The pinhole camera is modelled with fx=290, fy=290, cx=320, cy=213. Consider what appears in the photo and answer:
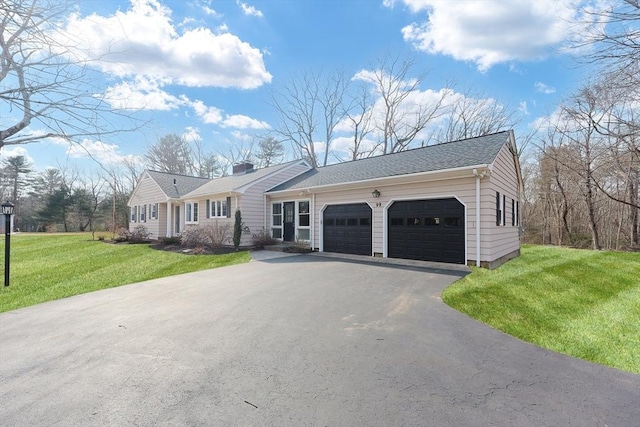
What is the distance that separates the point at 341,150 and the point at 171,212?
54.6 ft

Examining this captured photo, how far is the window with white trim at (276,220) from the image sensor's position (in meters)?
15.0

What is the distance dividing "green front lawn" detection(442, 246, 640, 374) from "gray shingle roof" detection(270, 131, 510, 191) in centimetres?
334

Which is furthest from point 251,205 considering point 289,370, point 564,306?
point 564,306

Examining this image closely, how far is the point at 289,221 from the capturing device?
14.5 metres

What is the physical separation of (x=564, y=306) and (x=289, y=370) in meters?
5.19

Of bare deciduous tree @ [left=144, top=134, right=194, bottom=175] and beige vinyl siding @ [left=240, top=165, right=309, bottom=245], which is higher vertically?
bare deciduous tree @ [left=144, top=134, right=194, bottom=175]

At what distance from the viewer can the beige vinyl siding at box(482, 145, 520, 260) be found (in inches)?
328

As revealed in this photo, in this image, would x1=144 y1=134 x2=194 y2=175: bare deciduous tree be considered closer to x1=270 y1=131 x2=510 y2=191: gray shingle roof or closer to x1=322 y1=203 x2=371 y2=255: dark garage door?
x1=270 y1=131 x2=510 y2=191: gray shingle roof

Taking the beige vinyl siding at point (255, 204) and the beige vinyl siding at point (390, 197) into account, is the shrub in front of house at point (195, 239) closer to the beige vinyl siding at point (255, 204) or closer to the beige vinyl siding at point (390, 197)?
the beige vinyl siding at point (255, 204)

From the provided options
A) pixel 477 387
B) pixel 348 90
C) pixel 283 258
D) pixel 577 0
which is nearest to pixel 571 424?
pixel 477 387

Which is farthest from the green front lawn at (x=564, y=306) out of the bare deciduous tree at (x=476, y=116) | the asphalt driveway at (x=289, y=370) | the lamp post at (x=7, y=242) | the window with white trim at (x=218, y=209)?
the bare deciduous tree at (x=476, y=116)

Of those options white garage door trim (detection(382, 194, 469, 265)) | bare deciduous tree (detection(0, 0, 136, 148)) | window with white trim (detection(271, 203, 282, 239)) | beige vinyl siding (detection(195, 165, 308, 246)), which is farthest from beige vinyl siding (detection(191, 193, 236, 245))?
bare deciduous tree (detection(0, 0, 136, 148))

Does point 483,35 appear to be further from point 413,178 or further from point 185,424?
point 185,424

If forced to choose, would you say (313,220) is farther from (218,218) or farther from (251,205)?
(218,218)
